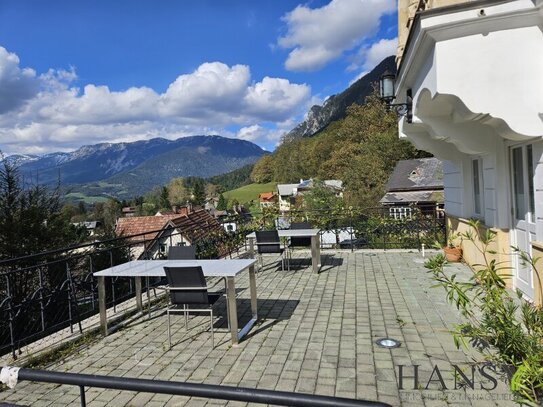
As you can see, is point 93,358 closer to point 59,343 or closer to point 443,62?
point 59,343

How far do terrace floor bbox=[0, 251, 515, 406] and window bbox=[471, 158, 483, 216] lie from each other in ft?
6.94

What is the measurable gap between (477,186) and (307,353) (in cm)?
538

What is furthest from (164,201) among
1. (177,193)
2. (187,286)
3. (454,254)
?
(187,286)

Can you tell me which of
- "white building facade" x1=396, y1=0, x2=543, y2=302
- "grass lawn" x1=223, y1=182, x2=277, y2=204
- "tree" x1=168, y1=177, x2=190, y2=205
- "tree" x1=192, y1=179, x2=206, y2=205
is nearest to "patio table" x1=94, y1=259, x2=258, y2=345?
"white building facade" x1=396, y1=0, x2=543, y2=302

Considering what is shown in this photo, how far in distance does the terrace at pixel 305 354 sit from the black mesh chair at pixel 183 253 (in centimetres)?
87

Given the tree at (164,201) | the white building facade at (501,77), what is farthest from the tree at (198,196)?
the white building facade at (501,77)

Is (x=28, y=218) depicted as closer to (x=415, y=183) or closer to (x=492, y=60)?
(x=492, y=60)

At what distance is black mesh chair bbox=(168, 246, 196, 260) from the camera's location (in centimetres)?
581

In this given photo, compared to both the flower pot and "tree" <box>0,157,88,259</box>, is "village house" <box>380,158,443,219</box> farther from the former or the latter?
"tree" <box>0,157,88,259</box>

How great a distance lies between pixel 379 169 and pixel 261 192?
2200 inches

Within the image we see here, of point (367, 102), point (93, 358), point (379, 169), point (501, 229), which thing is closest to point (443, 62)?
point (501, 229)

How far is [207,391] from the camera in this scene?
1287mm

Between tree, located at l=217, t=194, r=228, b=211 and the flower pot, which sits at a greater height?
the flower pot

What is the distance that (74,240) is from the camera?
1293 cm
